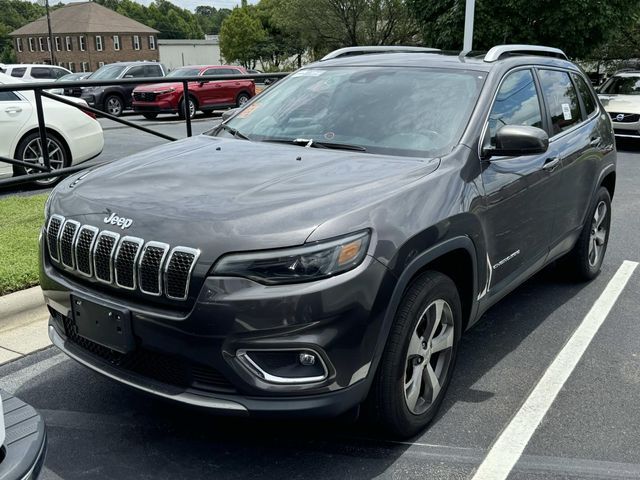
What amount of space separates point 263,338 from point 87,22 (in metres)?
90.5

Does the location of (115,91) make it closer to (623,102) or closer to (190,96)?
(190,96)

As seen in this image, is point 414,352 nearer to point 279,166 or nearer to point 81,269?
point 279,166

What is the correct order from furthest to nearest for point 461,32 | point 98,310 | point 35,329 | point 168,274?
point 461,32
point 35,329
point 98,310
point 168,274

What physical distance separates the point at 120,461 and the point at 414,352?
1.38 m

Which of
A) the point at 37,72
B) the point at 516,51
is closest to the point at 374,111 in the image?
the point at 516,51

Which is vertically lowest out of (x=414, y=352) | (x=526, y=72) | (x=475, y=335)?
(x=475, y=335)

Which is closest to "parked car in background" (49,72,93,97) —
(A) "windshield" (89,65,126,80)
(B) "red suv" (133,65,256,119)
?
(A) "windshield" (89,65,126,80)

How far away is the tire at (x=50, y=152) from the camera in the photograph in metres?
8.34

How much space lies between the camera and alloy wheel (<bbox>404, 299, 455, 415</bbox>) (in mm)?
3029

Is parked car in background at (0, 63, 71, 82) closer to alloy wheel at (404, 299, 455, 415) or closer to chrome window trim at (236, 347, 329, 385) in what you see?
alloy wheel at (404, 299, 455, 415)

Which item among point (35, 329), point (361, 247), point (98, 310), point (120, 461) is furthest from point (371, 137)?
point (35, 329)

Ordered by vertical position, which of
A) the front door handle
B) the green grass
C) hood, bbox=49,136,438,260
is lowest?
the green grass

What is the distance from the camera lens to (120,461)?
116 inches

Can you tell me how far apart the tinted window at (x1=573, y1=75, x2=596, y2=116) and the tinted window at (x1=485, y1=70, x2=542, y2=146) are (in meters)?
1.02
